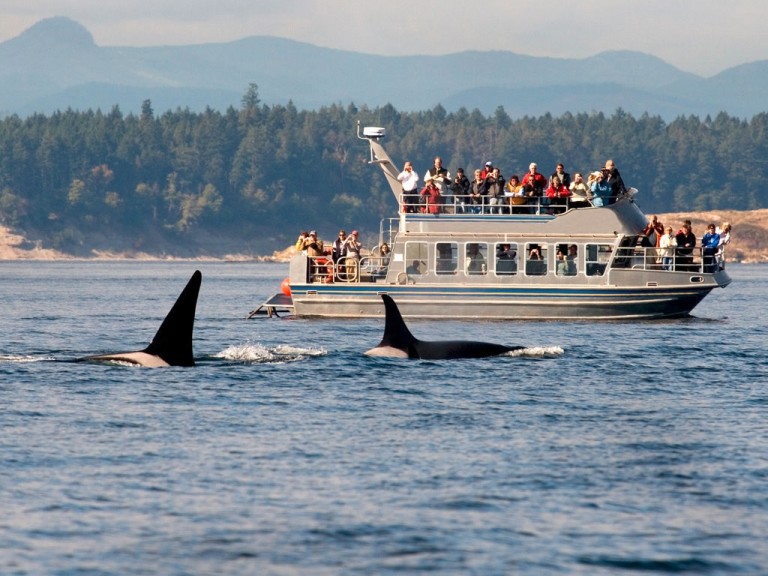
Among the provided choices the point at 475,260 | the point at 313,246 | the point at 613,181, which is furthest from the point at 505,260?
the point at 313,246

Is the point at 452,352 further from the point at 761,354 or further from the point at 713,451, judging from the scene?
the point at 713,451

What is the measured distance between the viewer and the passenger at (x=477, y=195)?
42.7 meters

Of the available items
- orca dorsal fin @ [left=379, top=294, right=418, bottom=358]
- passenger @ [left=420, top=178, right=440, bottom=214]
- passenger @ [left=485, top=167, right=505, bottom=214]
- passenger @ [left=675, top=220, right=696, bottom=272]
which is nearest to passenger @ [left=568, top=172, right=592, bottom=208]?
passenger @ [left=485, top=167, right=505, bottom=214]

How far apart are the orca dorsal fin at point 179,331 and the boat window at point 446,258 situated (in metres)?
16.6

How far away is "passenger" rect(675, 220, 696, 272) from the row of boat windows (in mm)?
2136

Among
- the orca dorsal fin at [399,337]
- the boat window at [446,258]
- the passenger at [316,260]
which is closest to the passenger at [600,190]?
the boat window at [446,258]

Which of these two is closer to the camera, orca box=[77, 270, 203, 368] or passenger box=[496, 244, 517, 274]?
orca box=[77, 270, 203, 368]

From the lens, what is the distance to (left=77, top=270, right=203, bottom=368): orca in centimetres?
2433

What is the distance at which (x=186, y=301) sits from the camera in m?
23.9

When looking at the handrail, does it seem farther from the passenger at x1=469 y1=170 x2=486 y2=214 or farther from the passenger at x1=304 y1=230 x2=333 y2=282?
the passenger at x1=304 y1=230 x2=333 y2=282

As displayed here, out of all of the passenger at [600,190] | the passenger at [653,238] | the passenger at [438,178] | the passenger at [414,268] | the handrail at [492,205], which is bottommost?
the passenger at [414,268]

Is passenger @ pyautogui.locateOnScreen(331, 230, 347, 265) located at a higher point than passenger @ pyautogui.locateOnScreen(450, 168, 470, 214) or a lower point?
lower

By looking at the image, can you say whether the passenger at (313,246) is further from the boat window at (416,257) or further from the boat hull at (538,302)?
the boat window at (416,257)

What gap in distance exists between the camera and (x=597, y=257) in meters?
42.2
